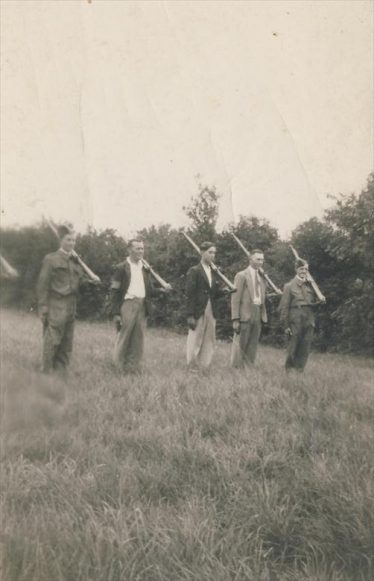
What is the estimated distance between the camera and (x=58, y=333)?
6340mm

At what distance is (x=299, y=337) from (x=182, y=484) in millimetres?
5175

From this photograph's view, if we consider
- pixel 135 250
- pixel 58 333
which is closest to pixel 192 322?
pixel 135 250

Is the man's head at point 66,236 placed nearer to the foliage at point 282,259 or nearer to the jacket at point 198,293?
the jacket at point 198,293

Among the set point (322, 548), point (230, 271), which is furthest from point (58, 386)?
point (230, 271)

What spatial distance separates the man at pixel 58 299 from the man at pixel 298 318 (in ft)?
10.7

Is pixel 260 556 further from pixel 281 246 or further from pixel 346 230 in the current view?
pixel 281 246

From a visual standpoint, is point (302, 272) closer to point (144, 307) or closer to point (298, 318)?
point (298, 318)

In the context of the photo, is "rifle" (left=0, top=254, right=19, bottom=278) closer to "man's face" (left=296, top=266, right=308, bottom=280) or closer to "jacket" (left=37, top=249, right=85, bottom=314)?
"jacket" (left=37, top=249, right=85, bottom=314)

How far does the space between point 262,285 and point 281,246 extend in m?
8.71

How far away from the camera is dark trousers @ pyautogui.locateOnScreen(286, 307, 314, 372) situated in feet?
26.8

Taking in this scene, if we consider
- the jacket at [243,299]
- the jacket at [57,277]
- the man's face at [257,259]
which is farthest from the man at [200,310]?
the jacket at [57,277]

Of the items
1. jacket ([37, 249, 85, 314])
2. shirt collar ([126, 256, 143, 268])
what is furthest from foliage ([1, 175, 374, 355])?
jacket ([37, 249, 85, 314])

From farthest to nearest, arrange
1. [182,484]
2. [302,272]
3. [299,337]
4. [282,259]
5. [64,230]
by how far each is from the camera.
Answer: [282,259] < [302,272] < [299,337] < [64,230] < [182,484]

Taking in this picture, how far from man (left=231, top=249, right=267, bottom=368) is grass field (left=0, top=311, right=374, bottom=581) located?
267cm
